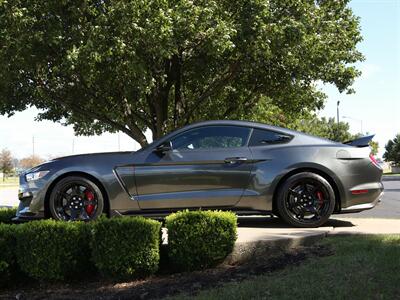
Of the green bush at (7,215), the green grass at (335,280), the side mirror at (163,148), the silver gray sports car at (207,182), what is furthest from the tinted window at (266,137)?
the green bush at (7,215)

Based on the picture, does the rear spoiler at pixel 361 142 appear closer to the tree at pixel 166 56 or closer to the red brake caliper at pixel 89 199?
the red brake caliper at pixel 89 199

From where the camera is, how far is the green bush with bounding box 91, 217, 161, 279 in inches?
194

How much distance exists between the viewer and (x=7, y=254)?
5191mm

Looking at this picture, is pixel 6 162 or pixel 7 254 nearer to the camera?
pixel 7 254

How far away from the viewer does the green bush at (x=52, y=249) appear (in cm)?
504

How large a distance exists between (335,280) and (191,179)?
2.46m

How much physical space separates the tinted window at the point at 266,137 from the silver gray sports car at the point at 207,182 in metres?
0.09

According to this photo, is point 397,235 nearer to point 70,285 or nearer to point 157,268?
point 157,268

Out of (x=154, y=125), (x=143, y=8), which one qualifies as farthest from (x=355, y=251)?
(x=154, y=125)

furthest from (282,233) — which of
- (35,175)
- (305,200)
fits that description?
(35,175)

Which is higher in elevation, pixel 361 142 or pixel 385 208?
pixel 361 142

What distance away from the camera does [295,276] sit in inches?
172

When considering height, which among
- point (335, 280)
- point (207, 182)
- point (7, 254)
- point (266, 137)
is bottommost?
point (335, 280)

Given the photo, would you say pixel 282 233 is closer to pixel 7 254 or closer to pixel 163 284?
pixel 163 284
